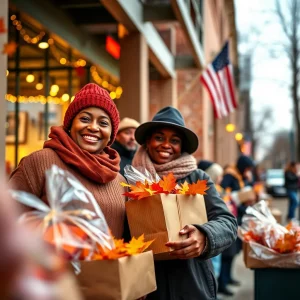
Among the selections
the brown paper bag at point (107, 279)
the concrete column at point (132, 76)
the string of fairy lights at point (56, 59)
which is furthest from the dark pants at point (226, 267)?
the brown paper bag at point (107, 279)

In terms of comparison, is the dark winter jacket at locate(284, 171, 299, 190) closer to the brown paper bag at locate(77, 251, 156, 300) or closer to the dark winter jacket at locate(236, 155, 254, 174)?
the dark winter jacket at locate(236, 155, 254, 174)

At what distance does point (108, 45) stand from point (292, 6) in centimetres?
1474

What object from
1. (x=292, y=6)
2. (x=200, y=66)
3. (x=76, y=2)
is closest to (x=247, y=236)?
(x=76, y=2)

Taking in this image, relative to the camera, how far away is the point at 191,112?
16953 millimetres

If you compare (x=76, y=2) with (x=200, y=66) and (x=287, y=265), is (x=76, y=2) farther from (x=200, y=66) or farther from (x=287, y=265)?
(x=287, y=265)

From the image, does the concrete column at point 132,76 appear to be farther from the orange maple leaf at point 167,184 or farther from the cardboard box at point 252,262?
the orange maple leaf at point 167,184

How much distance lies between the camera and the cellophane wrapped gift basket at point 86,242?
6.78 ft

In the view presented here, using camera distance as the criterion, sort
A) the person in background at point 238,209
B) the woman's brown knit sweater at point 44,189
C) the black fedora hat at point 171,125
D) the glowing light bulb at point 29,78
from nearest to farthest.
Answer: the woman's brown knit sweater at point 44,189, the black fedora hat at point 171,125, the person in background at point 238,209, the glowing light bulb at point 29,78

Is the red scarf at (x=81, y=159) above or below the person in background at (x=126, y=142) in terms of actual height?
below

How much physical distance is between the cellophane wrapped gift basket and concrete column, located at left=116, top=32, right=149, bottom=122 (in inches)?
294

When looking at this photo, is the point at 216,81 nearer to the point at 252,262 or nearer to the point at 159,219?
the point at 252,262

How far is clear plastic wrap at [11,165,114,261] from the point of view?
2.03 m

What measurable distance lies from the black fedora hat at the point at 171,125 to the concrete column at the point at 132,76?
20.0 ft

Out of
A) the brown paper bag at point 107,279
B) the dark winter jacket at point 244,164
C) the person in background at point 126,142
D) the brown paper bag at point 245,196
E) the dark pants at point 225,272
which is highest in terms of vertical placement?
the person in background at point 126,142
